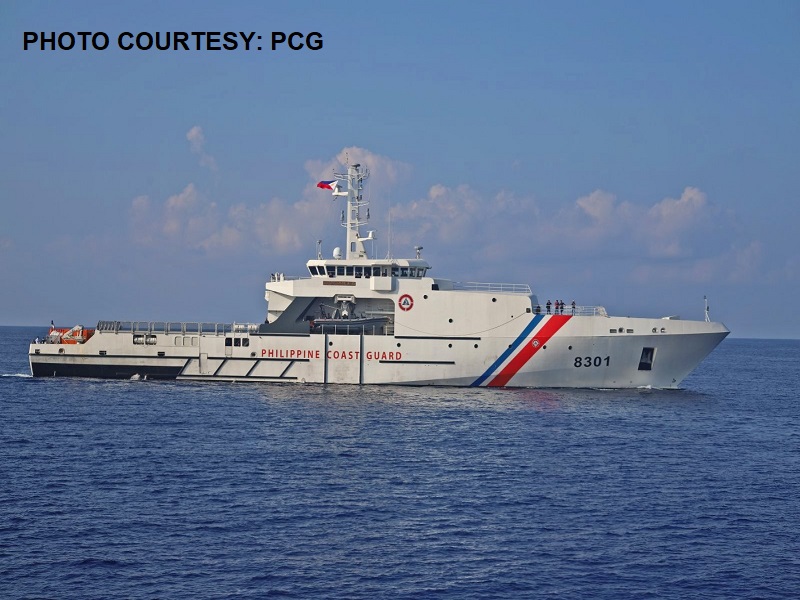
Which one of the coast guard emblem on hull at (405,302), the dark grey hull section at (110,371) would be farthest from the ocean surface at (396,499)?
the dark grey hull section at (110,371)

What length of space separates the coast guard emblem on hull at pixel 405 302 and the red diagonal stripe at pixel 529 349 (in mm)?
5405

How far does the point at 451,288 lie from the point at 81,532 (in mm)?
26968

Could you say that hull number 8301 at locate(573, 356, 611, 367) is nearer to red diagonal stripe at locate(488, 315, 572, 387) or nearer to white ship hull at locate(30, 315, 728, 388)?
white ship hull at locate(30, 315, 728, 388)

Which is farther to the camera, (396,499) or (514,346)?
(514,346)

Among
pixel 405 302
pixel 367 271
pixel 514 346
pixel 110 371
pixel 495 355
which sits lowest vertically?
pixel 110 371

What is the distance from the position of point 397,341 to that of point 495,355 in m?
4.78

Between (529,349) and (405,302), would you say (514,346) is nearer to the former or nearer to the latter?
(529,349)

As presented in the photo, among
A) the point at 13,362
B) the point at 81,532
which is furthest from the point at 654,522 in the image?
the point at 13,362

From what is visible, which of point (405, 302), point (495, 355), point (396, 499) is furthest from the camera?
point (405, 302)

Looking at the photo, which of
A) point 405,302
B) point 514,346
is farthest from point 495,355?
point 405,302

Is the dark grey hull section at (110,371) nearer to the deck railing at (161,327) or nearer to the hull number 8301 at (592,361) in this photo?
the deck railing at (161,327)

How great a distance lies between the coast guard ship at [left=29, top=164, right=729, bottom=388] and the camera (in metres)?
42.3

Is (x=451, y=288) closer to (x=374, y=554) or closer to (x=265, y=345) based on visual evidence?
(x=265, y=345)

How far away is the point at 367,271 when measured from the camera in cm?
4459
